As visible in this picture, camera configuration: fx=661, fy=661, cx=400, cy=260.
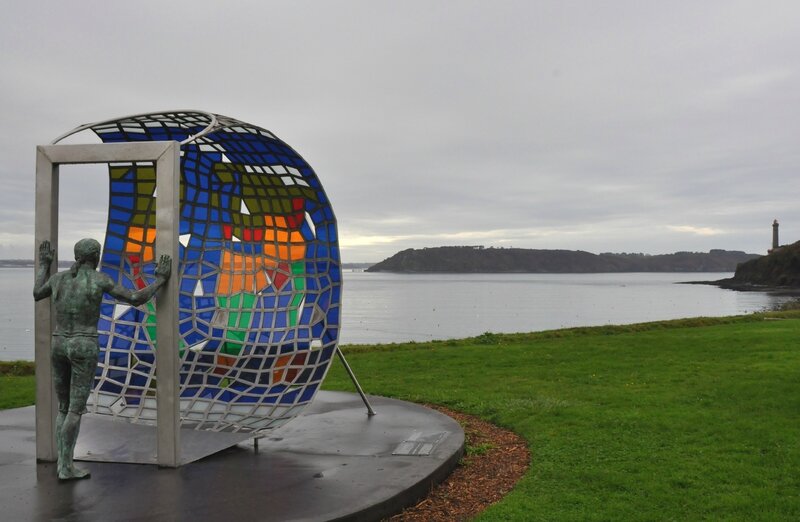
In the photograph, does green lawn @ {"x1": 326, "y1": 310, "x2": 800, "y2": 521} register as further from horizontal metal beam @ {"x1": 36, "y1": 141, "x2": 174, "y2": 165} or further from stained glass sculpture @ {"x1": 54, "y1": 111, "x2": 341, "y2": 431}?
horizontal metal beam @ {"x1": 36, "y1": 141, "x2": 174, "y2": 165}

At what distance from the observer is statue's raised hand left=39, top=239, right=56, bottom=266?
7.57 m

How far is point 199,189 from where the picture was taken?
11.0 metres

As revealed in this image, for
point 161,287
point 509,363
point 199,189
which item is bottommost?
point 509,363

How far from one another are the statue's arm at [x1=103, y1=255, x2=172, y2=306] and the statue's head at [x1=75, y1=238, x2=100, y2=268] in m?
0.30

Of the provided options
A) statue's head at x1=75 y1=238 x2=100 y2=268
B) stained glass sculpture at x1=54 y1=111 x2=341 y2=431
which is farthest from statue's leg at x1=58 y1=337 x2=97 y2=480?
stained glass sculpture at x1=54 y1=111 x2=341 y2=431

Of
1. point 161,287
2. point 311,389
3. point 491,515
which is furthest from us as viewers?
point 311,389

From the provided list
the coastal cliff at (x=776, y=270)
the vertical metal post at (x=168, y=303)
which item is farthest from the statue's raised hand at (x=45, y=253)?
the coastal cliff at (x=776, y=270)

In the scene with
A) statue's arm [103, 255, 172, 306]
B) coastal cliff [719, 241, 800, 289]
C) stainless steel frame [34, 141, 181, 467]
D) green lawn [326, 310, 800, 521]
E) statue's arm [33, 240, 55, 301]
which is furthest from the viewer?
coastal cliff [719, 241, 800, 289]

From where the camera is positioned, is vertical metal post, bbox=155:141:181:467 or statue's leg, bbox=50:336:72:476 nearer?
statue's leg, bbox=50:336:72:476

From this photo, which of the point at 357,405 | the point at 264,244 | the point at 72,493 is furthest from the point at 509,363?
the point at 72,493

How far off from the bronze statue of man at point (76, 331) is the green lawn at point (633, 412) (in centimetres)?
446

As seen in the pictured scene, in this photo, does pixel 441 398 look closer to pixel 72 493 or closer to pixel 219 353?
pixel 219 353

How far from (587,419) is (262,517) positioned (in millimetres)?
6083

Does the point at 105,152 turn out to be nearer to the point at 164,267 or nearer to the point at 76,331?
the point at 164,267
